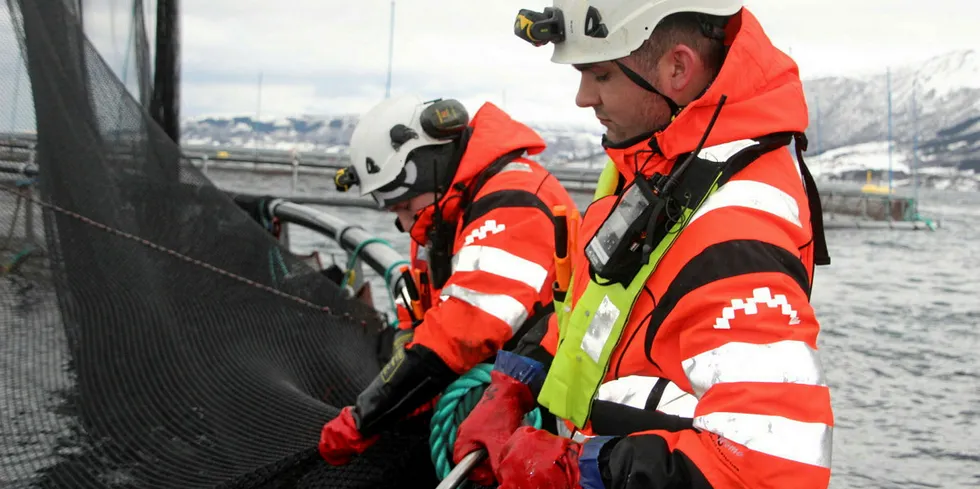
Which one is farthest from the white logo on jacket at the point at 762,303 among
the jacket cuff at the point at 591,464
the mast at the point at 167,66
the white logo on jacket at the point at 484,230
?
the mast at the point at 167,66

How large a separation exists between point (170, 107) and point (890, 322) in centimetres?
776

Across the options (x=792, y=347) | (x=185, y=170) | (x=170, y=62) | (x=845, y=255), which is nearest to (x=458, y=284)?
(x=792, y=347)

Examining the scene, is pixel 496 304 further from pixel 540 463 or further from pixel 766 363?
pixel 766 363

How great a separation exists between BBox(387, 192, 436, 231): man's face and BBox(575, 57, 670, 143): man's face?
1787 millimetres

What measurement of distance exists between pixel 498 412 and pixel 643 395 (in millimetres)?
608

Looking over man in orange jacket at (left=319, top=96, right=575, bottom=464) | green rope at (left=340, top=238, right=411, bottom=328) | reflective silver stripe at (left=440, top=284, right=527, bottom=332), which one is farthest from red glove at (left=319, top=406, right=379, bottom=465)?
green rope at (left=340, top=238, right=411, bottom=328)

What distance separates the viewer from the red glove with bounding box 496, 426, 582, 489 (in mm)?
2109

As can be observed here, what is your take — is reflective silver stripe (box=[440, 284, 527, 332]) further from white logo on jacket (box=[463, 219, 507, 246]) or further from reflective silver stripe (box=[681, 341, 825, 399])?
reflective silver stripe (box=[681, 341, 825, 399])

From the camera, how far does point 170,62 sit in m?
6.35

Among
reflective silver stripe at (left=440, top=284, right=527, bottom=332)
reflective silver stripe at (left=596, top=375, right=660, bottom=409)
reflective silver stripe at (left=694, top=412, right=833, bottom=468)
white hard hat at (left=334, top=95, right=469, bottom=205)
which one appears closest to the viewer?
reflective silver stripe at (left=694, top=412, right=833, bottom=468)

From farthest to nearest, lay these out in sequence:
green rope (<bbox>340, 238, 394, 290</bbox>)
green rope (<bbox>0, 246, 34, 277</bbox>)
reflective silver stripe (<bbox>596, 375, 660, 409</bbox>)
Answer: green rope (<bbox>340, 238, 394, 290</bbox>) → green rope (<bbox>0, 246, 34, 277</bbox>) → reflective silver stripe (<bbox>596, 375, 660, 409</bbox>)

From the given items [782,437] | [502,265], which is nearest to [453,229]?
[502,265]

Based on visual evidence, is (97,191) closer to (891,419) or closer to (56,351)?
(56,351)

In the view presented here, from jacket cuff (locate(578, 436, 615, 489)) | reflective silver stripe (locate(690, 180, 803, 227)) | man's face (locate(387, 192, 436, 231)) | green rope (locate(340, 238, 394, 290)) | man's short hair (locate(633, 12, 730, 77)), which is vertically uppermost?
man's short hair (locate(633, 12, 730, 77))
